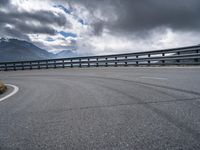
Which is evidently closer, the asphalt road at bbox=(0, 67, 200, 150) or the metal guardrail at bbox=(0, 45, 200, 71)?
the asphalt road at bbox=(0, 67, 200, 150)

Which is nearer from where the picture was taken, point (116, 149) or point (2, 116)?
point (116, 149)

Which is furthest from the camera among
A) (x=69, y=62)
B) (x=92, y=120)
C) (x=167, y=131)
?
(x=69, y=62)

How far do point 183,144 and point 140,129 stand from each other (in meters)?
0.73

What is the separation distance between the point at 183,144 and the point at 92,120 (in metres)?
1.71

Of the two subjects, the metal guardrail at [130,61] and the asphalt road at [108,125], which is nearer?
the asphalt road at [108,125]

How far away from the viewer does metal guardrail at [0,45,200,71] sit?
607 inches

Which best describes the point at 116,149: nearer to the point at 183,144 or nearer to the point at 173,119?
the point at 183,144

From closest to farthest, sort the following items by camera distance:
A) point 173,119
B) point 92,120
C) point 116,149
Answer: point 116,149 → point 173,119 → point 92,120

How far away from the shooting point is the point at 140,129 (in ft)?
10.2

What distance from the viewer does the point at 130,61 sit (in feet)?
68.4

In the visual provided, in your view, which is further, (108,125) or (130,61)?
(130,61)

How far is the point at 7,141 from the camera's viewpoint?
118 inches

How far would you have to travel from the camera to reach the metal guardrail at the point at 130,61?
15406 mm

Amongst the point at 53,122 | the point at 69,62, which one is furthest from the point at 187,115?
the point at 69,62
